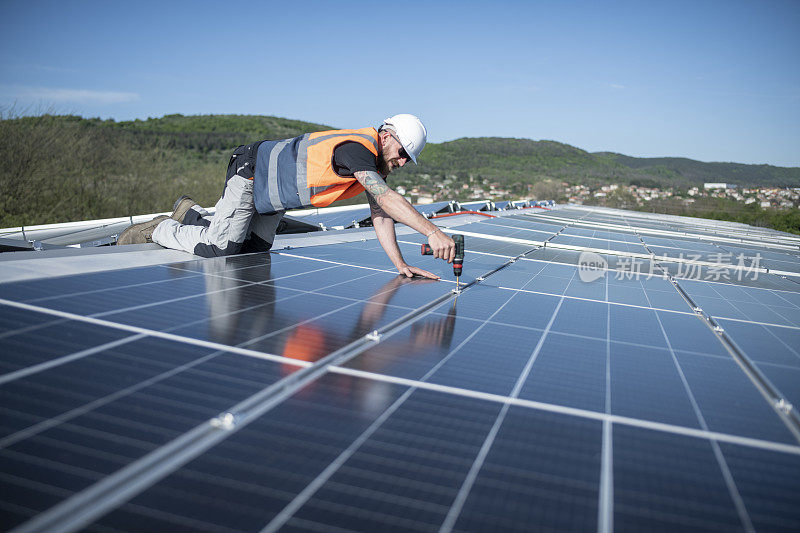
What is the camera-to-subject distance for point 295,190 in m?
5.14

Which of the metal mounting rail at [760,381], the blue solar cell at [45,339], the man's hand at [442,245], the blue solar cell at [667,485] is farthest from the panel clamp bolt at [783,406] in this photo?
the blue solar cell at [45,339]

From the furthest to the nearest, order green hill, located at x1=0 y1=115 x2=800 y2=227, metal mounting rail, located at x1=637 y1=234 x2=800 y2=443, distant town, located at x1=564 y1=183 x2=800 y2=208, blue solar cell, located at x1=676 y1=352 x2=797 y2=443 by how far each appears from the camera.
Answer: distant town, located at x1=564 y1=183 x2=800 y2=208 → green hill, located at x1=0 y1=115 x2=800 y2=227 → metal mounting rail, located at x1=637 y1=234 x2=800 y2=443 → blue solar cell, located at x1=676 y1=352 x2=797 y2=443

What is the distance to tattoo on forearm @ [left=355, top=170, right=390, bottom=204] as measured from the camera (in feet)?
15.2

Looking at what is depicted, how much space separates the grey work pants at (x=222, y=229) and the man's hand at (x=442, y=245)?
2.06 meters

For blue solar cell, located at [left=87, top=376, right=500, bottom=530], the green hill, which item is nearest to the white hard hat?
blue solar cell, located at [left=87, top=376, right=500, bottom=530]

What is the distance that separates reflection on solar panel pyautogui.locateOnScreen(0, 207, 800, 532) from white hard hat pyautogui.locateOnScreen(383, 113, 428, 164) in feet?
5.48

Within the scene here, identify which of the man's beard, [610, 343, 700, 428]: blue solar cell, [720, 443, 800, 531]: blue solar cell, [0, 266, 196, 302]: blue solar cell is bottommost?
[720, 443, 800, 531]: blue solar cell

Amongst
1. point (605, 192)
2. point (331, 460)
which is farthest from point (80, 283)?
point (605, 192)

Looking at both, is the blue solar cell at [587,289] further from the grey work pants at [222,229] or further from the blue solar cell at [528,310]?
the grey work pants at [222,229]

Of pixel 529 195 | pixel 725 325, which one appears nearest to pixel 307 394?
pixel 725 325

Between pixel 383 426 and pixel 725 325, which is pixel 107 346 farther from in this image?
pixel 725 325

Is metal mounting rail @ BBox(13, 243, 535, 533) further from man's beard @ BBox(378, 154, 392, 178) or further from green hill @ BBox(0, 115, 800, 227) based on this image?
green hill @ BBox(0, 115, 800, 227)

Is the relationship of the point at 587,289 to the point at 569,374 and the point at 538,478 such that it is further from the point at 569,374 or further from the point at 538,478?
the point at 538,478

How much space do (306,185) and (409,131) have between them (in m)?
1.07
